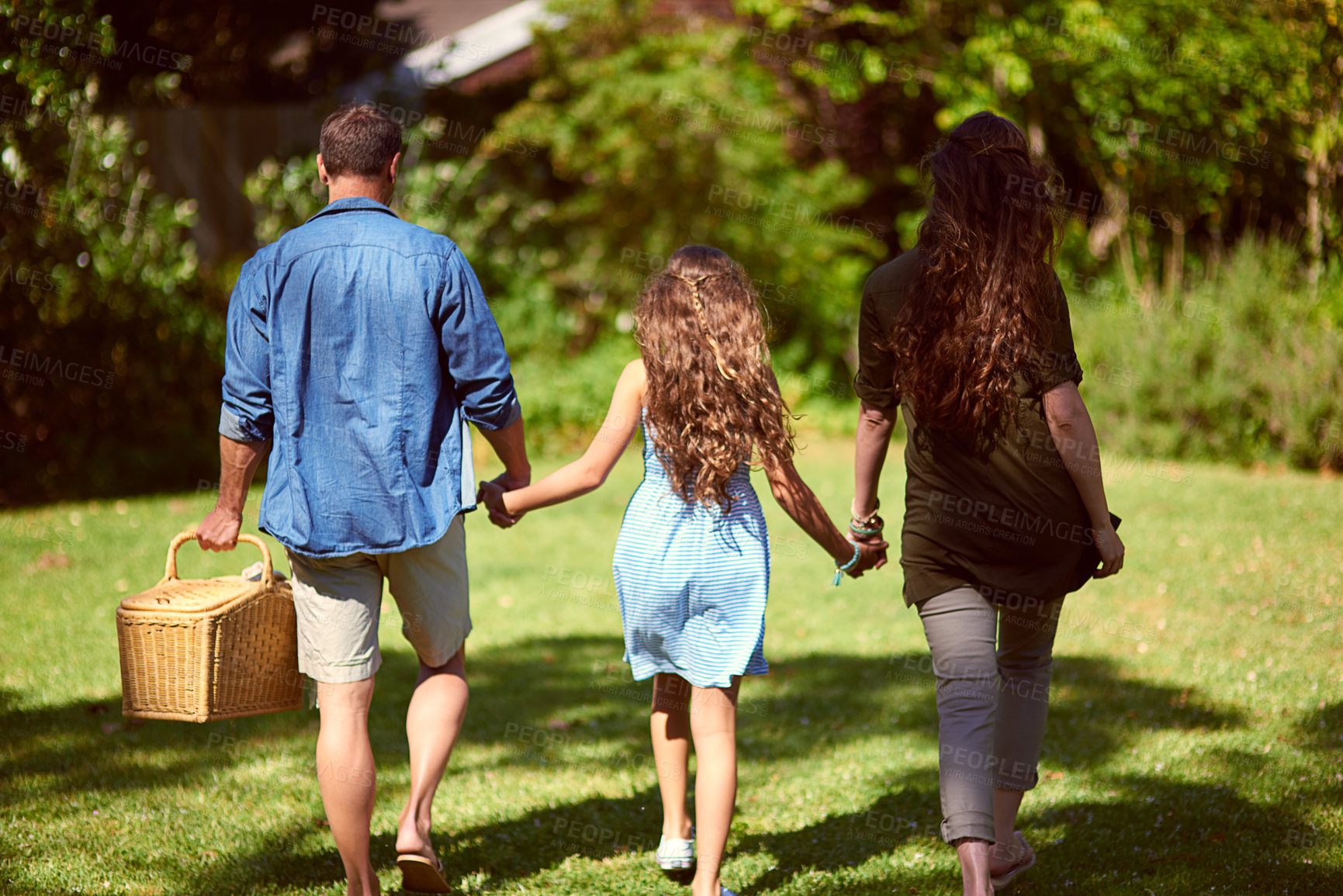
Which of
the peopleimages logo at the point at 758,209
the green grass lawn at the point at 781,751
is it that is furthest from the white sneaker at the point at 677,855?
the peopleimages logo at the point at 758,209

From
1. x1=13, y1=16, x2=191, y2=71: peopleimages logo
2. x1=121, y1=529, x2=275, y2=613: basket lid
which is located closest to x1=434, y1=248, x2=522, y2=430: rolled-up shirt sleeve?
x1=121, y1=529, x2=275, y2=613: basket lid

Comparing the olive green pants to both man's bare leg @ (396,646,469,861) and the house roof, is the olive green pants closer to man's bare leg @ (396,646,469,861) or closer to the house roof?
man's bare leg @ (396,646,469,861)

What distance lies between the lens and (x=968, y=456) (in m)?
2.72

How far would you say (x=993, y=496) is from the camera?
2.69 metres

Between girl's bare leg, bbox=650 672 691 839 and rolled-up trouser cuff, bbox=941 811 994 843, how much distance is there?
2.49ft

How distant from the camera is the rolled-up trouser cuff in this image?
8.66 feet

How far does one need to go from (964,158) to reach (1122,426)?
25.3 ft

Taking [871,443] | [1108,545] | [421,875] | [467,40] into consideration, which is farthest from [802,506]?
[467,40]

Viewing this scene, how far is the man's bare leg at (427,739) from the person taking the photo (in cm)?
299

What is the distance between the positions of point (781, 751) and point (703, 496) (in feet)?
5.90

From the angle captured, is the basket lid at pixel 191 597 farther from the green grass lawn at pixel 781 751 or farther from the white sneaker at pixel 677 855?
the white sneaker at pixel 677 855

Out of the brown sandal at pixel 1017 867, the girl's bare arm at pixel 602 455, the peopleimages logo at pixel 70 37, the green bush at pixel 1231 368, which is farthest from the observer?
the green bush at pixel 1231 368

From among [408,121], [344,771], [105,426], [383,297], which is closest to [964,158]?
[383,297]

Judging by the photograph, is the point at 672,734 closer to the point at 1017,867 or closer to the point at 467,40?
the point at 1017,867
